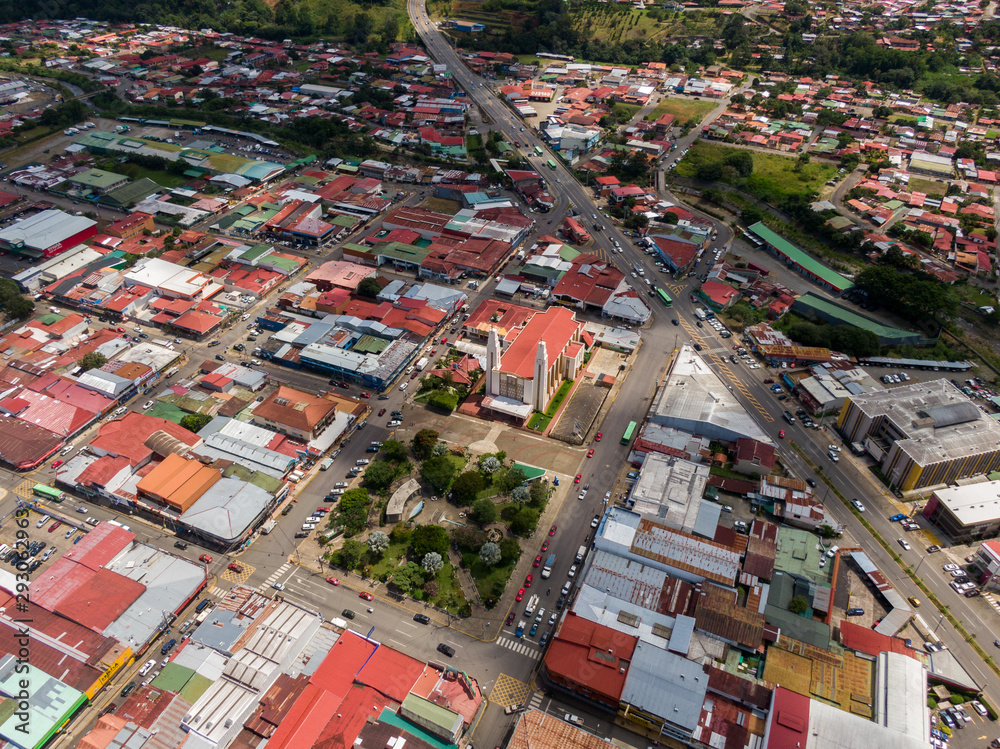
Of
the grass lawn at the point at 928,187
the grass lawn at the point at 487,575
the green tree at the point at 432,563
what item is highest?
the grass lawn at the point at 928,187

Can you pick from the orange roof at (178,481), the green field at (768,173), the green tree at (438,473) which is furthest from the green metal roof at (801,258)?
the orange roof at (178,481)

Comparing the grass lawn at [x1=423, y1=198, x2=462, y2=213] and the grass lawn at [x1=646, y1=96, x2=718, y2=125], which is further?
the grass lawn at [x1=646, y1=96, x2=718, y2=125]

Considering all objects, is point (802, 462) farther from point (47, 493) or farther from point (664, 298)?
point (47, 493)

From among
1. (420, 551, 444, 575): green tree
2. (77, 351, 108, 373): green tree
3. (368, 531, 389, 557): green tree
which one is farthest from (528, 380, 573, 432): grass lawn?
(77, 351, 108, 373): green tree

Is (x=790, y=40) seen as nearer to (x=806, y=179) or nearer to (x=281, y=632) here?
(x=806, y=179)

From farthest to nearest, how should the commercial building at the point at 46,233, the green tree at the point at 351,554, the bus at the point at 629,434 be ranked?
the commercial building at the point at 46,233 < the bus at the point at 629,434 < the green tree at the point at 351,554

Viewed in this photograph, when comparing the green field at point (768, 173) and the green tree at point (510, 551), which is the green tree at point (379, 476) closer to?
the green tree at point (510, 551)

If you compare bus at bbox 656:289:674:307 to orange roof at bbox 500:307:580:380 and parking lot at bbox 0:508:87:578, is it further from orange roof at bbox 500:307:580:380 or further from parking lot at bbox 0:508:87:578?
parking lot at bbox 0:508:87:578
